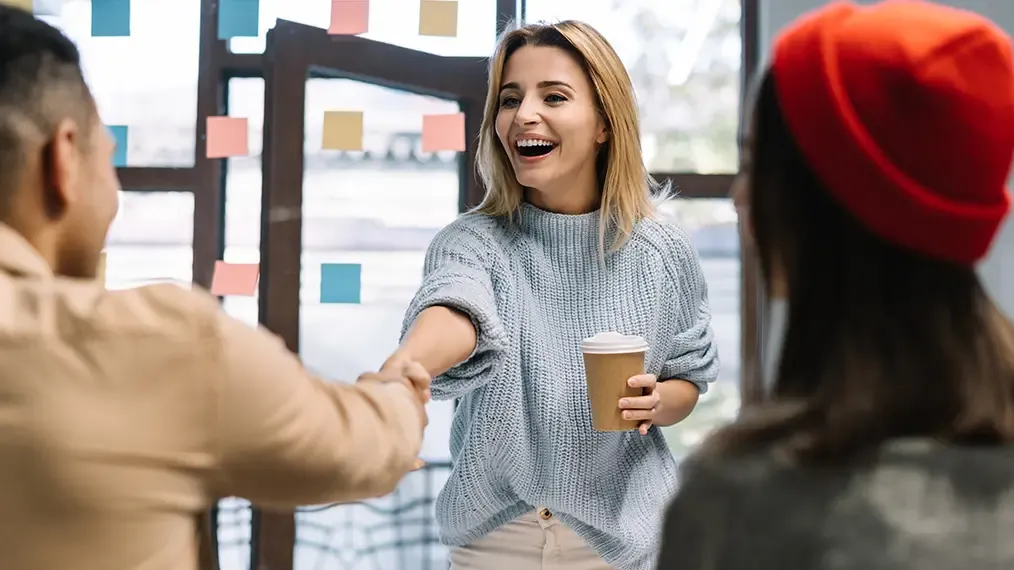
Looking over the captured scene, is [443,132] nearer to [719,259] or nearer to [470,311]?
[719,259]

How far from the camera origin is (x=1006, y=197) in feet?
2.78

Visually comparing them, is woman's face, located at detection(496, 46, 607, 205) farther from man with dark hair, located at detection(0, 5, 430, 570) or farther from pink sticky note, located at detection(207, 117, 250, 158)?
pink sticky note, located at detection(207, 117, 250, 158)

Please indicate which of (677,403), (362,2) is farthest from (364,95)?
(677,403)

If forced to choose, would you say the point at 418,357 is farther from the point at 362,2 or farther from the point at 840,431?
the point at 362,2

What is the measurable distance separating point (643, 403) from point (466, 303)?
325mm

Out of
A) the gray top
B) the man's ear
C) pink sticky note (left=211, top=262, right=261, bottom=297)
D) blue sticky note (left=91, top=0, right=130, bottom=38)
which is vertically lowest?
pink sticky note (left=211, top=262, right=261, bottom=297)

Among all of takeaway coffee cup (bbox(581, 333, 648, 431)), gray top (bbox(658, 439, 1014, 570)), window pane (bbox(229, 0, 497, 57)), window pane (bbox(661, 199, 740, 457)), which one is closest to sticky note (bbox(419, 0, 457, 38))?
window pane (bbox(229, 0, 497, 57))

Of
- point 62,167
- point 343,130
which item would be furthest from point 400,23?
point 62,167

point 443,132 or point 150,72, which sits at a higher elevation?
point 150,72

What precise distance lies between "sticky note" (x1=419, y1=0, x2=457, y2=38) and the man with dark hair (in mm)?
2060

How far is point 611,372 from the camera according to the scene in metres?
1.55

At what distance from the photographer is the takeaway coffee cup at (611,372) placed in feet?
5.05

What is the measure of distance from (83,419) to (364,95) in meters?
2.30

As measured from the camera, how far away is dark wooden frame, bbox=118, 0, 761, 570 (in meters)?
2.80
